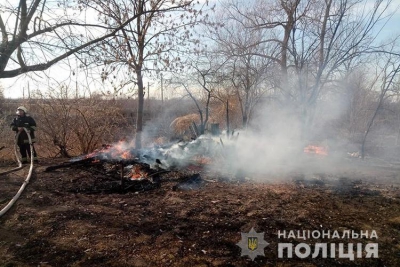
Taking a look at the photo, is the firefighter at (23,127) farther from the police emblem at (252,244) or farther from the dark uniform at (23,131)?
the police emblem at (252,244)

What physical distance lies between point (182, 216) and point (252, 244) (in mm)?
1353

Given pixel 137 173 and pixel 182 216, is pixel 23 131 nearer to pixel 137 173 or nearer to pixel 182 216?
pixel 137 173

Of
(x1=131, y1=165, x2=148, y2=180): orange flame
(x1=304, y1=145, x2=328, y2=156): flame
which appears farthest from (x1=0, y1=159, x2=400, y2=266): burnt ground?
(x1=304, y1=145, x2=328, y2=156): flame

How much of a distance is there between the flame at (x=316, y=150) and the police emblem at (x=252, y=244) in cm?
722

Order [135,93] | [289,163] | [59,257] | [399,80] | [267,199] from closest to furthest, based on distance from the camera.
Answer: [59,257] < [267,199] < [289,163] < [135,93] < [399,80]

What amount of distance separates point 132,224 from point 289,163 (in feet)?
20.6

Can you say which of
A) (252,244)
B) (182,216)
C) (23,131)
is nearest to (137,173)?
(182,216)

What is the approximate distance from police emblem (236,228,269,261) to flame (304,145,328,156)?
7.22 metres

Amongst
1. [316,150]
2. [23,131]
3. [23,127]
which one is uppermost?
[23,127]

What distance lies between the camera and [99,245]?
3.45m

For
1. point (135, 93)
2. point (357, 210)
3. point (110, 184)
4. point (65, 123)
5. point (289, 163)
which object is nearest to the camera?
point (357, 210)

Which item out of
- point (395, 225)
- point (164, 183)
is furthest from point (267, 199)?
point (164, 183)

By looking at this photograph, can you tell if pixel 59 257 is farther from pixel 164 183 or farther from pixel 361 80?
pixel 361 80

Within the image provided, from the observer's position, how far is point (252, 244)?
346cm
